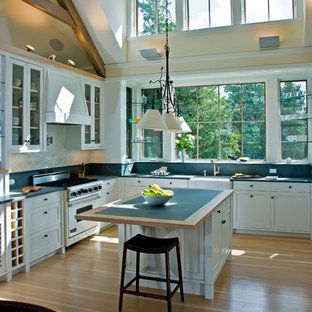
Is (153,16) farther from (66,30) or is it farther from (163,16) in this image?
(66,30)

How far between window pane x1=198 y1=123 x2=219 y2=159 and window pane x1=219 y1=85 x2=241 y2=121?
279mm

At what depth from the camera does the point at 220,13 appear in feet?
19.3

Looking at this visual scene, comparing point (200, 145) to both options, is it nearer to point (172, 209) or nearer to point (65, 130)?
point (65, 130)

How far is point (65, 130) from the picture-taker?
584 centimetres

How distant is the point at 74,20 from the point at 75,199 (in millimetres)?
2775

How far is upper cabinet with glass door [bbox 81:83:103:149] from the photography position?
591cm

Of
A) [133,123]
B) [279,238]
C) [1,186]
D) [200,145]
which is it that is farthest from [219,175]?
[1,186]

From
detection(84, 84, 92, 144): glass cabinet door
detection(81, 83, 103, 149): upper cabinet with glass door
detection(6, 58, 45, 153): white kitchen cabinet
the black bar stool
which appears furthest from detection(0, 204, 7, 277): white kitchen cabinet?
detection(84, 84, 92, 144): glass cabinet door

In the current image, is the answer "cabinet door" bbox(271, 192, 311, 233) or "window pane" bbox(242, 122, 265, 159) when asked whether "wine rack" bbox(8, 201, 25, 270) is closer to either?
"cabinet door" bbox(271, 192, 311, 233)

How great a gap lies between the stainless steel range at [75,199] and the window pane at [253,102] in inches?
117

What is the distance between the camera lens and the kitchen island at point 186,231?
312 centimetres

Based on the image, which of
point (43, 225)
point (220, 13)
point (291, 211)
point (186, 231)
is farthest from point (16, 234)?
point (220, 13)

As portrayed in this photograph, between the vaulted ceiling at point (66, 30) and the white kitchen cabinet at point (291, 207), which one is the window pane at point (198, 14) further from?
the white kitchen cabinet at point (291, 207)

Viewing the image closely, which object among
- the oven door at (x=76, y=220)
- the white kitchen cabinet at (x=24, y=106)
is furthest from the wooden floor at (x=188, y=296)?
the white kitchen cabinet at (x=24, y=106)
